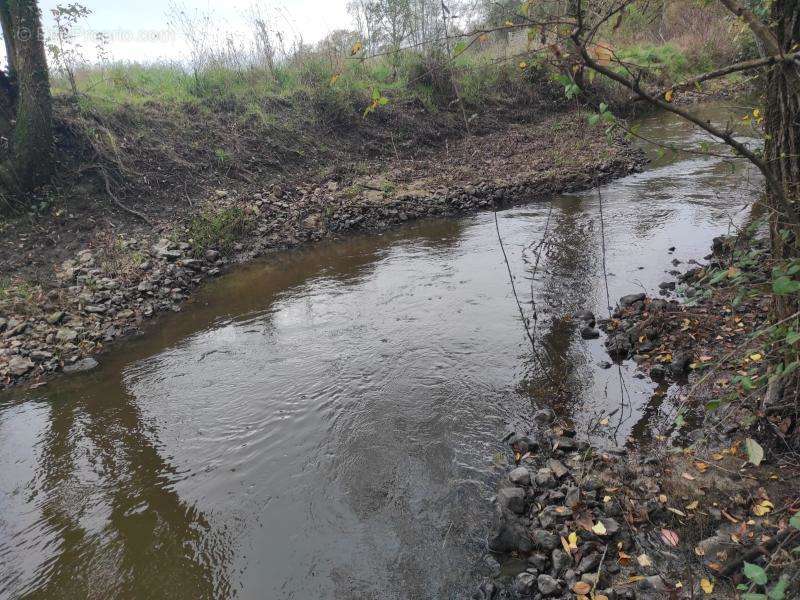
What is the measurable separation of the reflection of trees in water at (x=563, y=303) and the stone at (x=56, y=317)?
6.26 m

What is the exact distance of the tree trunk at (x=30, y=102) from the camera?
331 inches

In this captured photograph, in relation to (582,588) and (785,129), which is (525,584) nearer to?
(582,588)

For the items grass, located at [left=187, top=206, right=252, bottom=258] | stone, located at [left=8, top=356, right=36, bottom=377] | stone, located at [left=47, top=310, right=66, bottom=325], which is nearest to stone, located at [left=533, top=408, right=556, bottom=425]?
stone, located at [left=8, top=356, right=36, bottom=377]

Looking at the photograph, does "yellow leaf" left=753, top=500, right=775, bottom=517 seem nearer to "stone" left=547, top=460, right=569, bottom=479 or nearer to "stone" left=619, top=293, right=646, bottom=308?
"stone" left=547, top=460, right=569, bottom=479

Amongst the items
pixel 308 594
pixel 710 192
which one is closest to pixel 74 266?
pixel 308 594

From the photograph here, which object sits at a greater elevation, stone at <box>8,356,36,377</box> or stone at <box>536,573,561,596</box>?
stone at <box>8,356,36,377</box>

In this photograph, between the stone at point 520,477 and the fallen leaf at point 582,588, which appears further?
the stone at point 520,477

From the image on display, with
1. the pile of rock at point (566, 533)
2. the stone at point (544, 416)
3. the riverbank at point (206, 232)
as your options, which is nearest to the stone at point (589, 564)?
the pile of rock at point (566, 533)

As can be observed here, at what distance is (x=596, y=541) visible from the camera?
8.98ft

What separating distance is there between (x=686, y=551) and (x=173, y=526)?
10.6ft

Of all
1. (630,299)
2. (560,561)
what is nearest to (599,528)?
(560,561)

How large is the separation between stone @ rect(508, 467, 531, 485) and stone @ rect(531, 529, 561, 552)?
1.28 ft

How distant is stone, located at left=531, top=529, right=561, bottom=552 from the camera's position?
9.16 ft

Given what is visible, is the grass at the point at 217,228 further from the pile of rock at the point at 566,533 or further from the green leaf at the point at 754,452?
the green leaf at the point at 754,452
